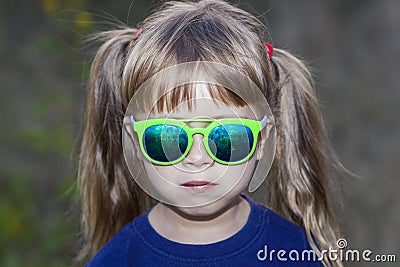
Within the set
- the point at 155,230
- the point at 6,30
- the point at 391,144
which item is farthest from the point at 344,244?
the point at 6,30

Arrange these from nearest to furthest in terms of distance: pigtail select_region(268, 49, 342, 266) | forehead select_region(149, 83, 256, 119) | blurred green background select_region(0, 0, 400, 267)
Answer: forehead select_region(149, 83, 256, 119), pigtail select_region(268, 49, 342, 266), blurred green background select_region(0, 0, 400, 267)

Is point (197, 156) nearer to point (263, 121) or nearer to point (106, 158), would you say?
point (263, 121)

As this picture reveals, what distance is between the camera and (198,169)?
1.33m

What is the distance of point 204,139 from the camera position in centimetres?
130

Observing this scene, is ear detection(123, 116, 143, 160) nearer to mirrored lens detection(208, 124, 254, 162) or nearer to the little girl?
the little girl

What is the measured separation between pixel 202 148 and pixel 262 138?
162mm

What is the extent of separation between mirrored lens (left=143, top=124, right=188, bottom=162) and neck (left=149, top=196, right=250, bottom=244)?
14cm

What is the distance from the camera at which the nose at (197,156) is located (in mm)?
1312

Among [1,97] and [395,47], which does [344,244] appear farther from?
[1,97]

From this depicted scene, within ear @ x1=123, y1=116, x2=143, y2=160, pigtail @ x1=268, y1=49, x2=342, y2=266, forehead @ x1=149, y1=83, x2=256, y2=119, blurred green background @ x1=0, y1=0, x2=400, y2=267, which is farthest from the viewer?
blurred green background @ x1=0, y1=0, x2=400, y2=267

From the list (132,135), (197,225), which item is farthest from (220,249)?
(132,135)

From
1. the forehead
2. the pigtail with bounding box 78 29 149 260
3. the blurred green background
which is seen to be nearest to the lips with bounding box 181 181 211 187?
the forehead

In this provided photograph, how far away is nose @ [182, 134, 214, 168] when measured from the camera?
1.31 meters

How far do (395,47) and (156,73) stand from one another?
6.53 feet
